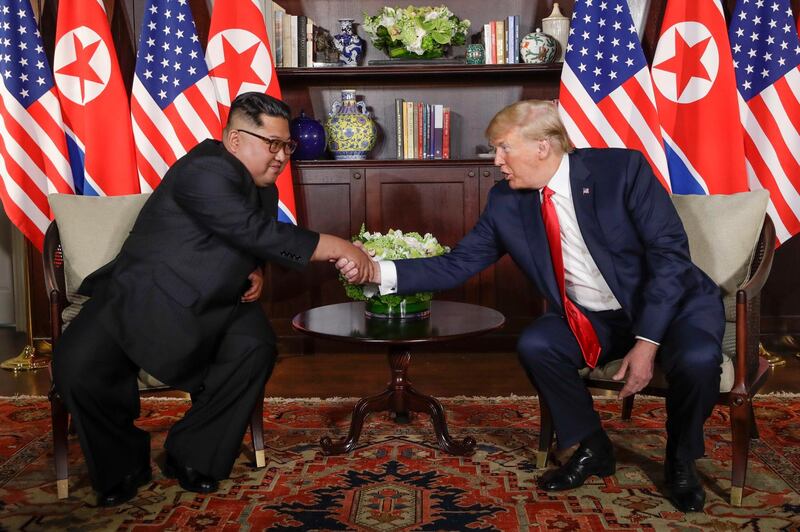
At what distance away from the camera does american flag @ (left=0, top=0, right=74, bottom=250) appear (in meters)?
4.36

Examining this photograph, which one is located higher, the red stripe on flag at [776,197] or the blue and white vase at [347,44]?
the blue and white vase at [347,44]

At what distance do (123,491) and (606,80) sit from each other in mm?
3041

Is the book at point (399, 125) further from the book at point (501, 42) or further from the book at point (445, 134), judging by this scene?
the book at point (501, 42)

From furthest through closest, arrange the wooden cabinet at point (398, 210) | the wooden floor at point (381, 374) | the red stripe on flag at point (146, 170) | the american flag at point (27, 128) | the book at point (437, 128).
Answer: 1. the book at point (437, 128)
2. the wooden cabinet at point (398, 210)
3. the red stripe on flag at point (146, 170)
4. the american flag at point (27, 128)
5. the wooden floor at point (381, 374)

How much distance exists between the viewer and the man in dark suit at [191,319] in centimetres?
255

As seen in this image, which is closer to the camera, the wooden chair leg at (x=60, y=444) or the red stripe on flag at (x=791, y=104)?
the wooden chair leg at (x=60, y=444)

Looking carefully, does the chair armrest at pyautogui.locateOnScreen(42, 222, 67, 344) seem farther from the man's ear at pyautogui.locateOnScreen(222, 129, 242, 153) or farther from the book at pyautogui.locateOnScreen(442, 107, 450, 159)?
the book at pyautogui.locateOnScreen(442, 107, 450, 159)

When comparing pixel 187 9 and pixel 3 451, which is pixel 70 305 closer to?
pixel 3 451

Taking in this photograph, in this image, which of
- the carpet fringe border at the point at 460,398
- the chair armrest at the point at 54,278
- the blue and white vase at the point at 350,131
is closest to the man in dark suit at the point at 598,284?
the chair armrest at the point at 54,278

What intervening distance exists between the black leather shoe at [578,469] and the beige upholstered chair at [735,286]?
7.3 inches

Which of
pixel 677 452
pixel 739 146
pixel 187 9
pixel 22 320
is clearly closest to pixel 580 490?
pixel 677 452

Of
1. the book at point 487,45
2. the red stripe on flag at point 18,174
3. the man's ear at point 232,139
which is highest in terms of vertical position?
the book at point 487,45

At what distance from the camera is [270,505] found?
255cm

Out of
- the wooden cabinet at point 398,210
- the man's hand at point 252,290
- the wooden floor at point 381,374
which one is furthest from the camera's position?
the wooden cabinet at point 398,210
